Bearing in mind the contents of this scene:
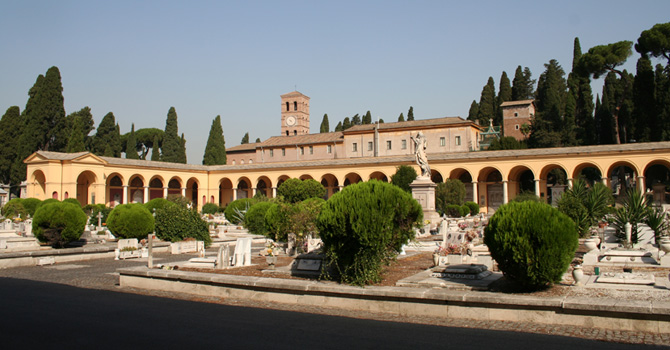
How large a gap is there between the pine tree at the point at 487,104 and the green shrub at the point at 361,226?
60355mm

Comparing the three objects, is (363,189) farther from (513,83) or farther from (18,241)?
(513,83)

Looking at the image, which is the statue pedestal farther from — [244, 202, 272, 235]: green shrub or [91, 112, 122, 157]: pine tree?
[91, 112, 122, 157]: pine tree

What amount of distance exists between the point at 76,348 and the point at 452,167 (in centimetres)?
3909

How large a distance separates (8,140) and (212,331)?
56781 millimetres

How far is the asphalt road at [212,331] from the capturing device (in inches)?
227

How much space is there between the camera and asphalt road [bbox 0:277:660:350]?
18.9ft

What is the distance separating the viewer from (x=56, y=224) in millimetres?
16594

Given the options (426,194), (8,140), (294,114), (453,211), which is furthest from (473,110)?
(8,140)

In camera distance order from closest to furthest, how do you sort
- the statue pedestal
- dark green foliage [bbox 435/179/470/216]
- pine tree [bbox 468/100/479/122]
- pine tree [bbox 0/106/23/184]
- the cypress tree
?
1. the statue pedestal
2. dark green foliage [bbox 435/179/470/216]
3. pine tree [bbox 0/106/23/184]
4. the cypress tree
5. pine tree [bbox 468/100/479/122]

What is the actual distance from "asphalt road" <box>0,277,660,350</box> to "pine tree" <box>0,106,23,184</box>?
5188 cm

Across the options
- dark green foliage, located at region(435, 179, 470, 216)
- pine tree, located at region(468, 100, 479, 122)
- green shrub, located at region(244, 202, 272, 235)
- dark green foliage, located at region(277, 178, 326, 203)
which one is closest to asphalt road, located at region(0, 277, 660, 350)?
green shrub, located at region(244, 202, 272, 235)

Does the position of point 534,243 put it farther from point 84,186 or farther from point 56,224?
point 84,186

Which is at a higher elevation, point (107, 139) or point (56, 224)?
point (107, 139)

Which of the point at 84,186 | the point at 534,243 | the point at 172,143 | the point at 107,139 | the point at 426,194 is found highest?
the point at 107,139
